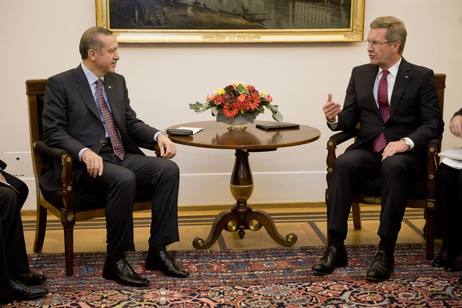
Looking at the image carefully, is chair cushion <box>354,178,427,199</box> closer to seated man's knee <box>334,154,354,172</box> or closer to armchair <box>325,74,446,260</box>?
armchair <box>325,74,446,260</box>

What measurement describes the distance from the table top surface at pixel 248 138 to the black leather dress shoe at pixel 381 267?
0.78 m

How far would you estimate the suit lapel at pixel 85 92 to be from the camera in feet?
12.1

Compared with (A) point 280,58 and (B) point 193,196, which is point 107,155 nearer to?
(B) point 193,196

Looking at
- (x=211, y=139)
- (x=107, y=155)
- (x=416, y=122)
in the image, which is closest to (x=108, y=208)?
(x=107, y=155)

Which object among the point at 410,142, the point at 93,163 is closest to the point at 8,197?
the point at 93,163

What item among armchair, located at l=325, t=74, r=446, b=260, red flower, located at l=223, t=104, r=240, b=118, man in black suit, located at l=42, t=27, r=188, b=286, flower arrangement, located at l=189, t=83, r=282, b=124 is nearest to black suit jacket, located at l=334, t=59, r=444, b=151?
armchair, located at l=325, t=74, r=446, b=260

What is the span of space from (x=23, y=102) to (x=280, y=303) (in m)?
2.63

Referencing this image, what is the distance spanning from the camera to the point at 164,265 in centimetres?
359

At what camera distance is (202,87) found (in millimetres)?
4867

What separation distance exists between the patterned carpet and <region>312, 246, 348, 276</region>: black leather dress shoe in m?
0.04

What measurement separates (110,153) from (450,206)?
200 centimetres

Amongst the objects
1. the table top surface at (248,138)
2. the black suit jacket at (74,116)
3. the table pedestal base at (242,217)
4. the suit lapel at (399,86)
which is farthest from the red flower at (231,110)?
the suit lapel at (399,86)

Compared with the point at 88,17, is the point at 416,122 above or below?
below

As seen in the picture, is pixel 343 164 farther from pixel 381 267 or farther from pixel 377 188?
pixel 381 267
